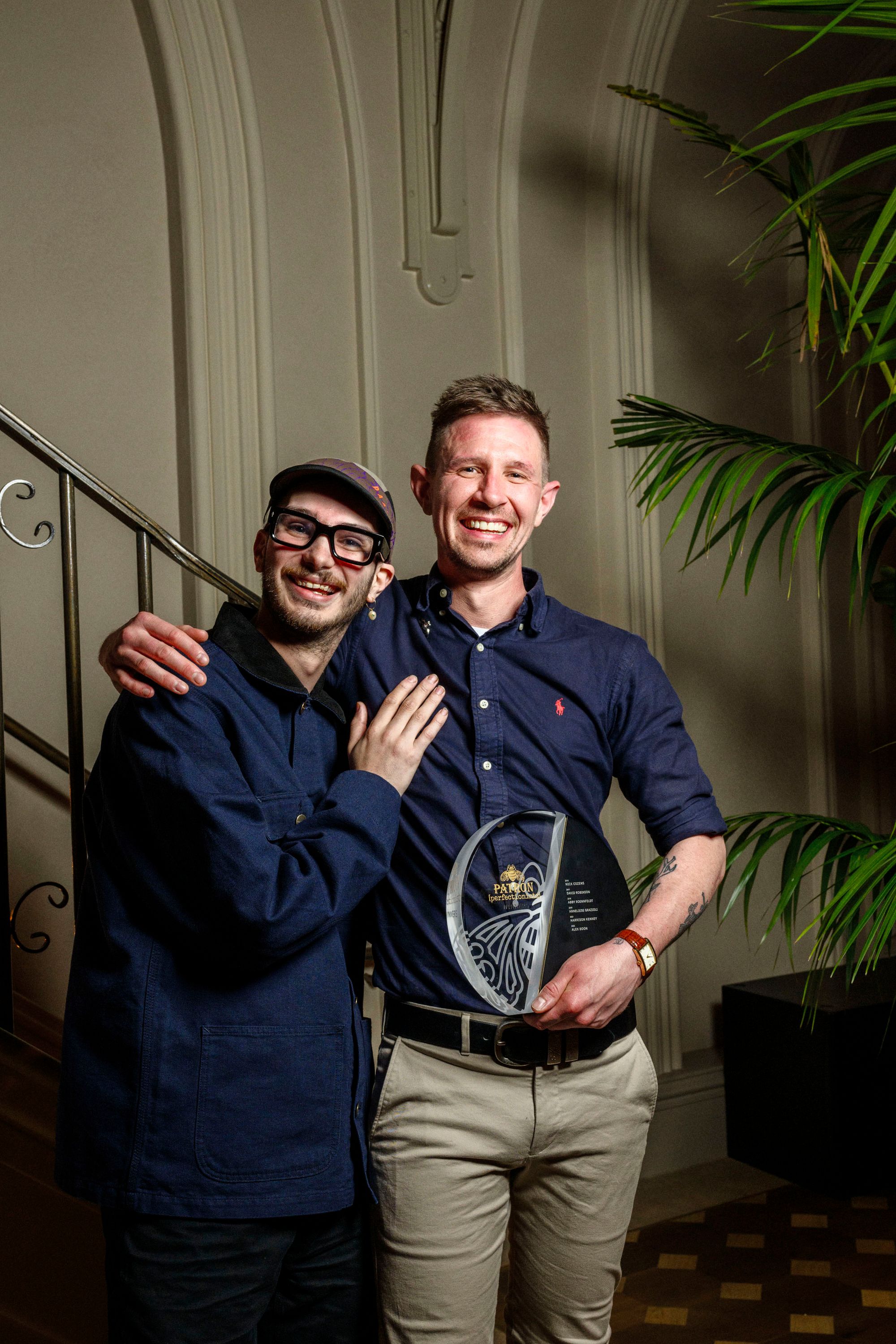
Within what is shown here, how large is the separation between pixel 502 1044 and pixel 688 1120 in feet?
8.85

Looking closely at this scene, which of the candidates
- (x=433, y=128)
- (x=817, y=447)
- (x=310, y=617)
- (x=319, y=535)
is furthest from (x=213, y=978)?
(x=433, y=128)

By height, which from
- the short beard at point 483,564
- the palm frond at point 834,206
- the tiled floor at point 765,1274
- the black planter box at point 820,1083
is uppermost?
the palm frond at point 834,206

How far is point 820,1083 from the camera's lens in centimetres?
361

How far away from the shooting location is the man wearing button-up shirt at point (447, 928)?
1.65m

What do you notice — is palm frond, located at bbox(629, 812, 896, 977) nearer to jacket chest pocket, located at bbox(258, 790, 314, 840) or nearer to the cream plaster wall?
jacket chest pocket, located at bbox(258, 790, 314, 840)

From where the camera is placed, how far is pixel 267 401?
3357 mm

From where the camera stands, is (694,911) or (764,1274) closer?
(694,911)

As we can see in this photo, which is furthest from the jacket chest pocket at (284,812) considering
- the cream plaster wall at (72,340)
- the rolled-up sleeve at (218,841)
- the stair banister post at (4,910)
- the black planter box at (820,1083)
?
the black planter box at (820,1083)

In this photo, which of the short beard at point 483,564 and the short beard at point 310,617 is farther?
the short beard at point 483,564

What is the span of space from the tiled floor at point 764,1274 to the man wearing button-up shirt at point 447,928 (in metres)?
1.35

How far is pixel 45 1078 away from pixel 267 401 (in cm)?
196

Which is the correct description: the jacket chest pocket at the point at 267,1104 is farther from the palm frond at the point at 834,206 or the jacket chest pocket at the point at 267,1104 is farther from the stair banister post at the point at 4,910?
the palm frond at the point at 834,206

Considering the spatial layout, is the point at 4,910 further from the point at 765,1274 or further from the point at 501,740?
the point at 765,1274

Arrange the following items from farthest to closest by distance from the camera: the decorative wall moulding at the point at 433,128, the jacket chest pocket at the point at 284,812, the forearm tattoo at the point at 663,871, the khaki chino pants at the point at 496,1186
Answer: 1. the decorative wall moulding at the point at 433,128
2. the forearm tattoo at the point at 663,871
3. the khaki chino pants at the point at 496,1186
4. the jacket chest pocket at the point at 284,812
